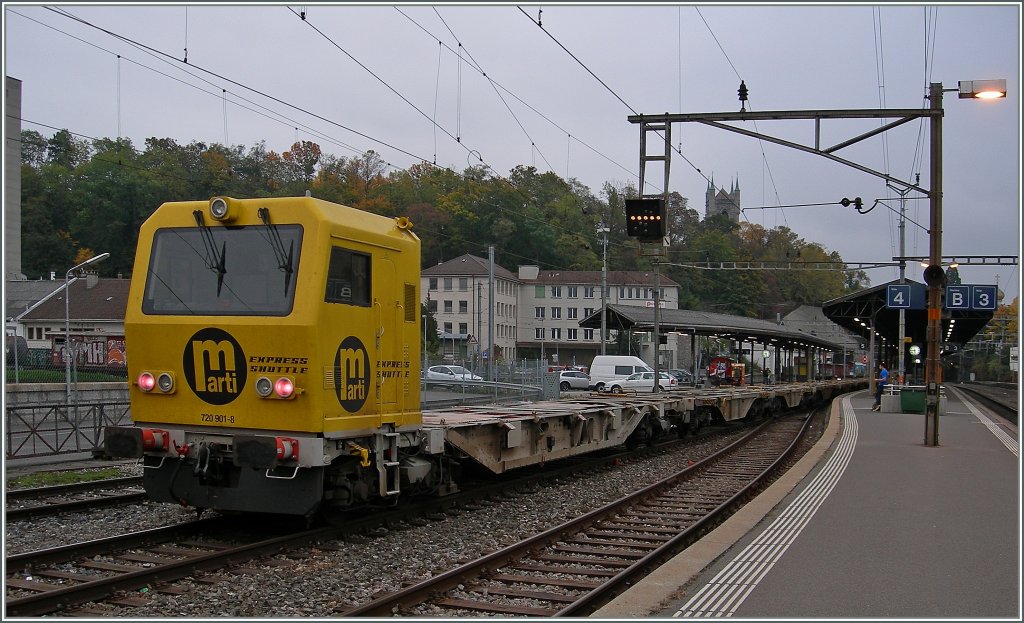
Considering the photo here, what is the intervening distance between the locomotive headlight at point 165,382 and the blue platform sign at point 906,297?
99.2ft

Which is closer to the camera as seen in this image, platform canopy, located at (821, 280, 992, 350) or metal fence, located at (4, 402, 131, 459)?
metal fence, located at (4, 402, 131, 459)

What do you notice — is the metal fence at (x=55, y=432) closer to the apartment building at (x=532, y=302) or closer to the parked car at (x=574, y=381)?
the parked car at (x=574, y=381)

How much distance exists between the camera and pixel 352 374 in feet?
28.8

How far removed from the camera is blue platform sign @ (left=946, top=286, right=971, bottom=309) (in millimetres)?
36375

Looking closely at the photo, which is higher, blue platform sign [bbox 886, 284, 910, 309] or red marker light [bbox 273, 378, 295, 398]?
blue platform sign [bbox 886, 284, 910, 309]

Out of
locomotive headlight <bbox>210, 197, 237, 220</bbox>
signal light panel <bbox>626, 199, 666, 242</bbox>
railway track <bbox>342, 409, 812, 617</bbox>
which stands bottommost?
railway track <bbox>342, 409, 812, 617</bbox>

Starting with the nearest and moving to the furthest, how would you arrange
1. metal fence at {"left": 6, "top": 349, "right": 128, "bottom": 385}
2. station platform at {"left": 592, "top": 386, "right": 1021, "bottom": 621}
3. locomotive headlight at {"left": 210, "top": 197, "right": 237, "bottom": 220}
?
station platform at {"left": 592, "top": 386, "right": 1021, "bottom": 621} → locomotive headlight at {"left": 210, "top": 197, "right": 237, "bottom": 220} → metal fence at {"left": 6, "top": 349, "right": 128, "bottom": 385}

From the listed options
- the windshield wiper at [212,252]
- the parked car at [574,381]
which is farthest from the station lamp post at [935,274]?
the parked car at [574,381]

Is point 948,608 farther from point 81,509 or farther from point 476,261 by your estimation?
point 476,261

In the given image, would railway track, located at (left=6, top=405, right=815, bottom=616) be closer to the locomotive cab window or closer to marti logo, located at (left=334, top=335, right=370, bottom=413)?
marti logo, located at (left=334, top=335, right=370, bottom=413)

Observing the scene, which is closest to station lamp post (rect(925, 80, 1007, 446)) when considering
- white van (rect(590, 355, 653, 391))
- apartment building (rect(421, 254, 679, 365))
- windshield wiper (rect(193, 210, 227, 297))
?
windshield wiper (rect(193, 210, 227, 297))

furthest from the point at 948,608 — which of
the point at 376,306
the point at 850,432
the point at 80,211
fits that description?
the point at 80,211

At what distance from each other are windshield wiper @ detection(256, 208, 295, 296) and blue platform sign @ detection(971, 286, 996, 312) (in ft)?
114

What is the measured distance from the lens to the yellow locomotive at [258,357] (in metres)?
8.25
